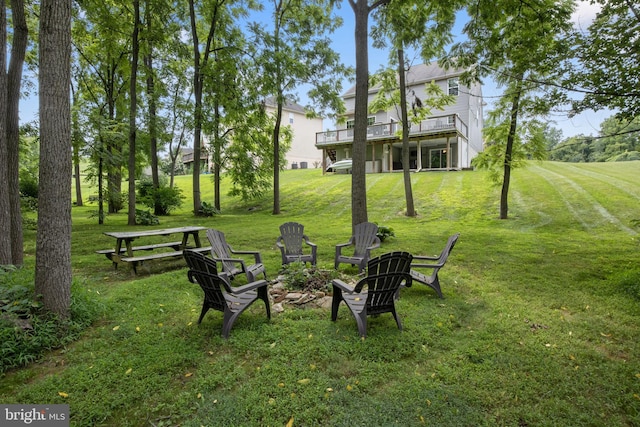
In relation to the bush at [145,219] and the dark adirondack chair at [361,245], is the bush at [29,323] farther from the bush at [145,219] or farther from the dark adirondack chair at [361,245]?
the bush at [145,219]

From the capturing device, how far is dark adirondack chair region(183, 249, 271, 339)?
3.61 meters

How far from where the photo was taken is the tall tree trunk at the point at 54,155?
136 inches

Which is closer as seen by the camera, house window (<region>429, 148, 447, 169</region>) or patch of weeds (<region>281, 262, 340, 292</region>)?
patch of weeds (<region>281, 262, 340, 292</region>)

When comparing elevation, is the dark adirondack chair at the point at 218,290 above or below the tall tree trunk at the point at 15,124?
below

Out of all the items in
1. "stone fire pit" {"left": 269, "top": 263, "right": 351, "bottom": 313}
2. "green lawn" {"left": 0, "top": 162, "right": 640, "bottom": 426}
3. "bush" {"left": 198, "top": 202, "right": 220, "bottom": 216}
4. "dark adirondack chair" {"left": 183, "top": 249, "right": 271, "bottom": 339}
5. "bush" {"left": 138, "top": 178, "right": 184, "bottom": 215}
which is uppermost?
"bush" {"left": 138, "top": 178, "right": 184, "bottom": 215}

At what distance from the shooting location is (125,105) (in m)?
16.9

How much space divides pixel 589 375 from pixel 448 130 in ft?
67.8

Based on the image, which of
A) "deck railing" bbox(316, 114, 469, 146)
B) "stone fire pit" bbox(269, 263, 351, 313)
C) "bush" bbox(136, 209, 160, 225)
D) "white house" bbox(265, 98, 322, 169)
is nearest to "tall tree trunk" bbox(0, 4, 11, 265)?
"stone fire pit" bbox(269, 263, 351, 313)

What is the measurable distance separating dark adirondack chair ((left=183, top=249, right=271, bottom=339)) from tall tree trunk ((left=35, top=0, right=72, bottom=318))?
4.59ft

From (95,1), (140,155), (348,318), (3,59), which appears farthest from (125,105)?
(348,318)

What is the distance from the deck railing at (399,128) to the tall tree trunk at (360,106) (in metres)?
11.6

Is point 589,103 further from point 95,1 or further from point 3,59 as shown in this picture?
point 95,1

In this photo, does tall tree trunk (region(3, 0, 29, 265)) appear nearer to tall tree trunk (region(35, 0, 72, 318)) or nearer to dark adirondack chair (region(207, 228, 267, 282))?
tall tree trunk (region(35, 0, 72, 318))

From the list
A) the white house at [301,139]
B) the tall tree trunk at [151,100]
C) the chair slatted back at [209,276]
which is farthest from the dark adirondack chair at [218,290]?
the white house at [301,139]
